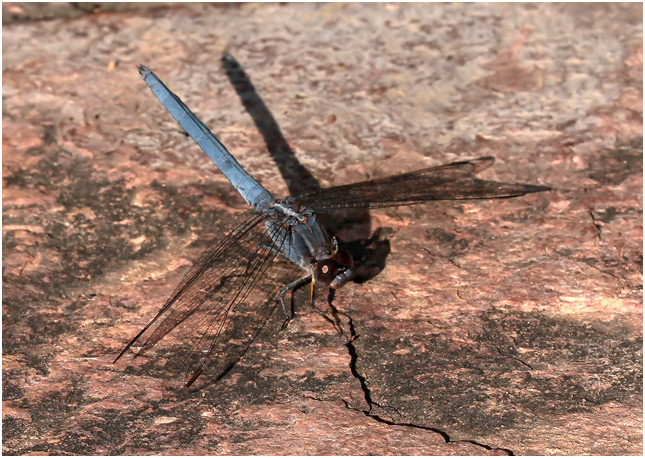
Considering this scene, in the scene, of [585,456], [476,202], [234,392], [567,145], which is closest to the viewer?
[585,456]

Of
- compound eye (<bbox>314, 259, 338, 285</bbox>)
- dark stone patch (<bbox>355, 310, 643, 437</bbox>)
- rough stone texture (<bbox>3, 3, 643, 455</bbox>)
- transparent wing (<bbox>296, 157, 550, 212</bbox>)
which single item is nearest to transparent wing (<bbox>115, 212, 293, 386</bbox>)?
rough stone texture (<bbox>3, 3, 643, 455</bbox>)

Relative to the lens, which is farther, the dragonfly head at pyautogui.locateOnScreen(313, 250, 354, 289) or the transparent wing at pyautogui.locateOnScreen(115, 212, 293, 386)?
the dragonfly head at pyautogui.locateOnScreen(313, 250, 354, 289)

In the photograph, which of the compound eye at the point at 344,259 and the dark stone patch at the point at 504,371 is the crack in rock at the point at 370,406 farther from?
the compound eye at the point at 344,259

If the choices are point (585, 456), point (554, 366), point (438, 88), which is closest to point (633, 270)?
point (554, 366)

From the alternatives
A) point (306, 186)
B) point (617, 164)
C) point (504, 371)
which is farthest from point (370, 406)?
point (617, 164)

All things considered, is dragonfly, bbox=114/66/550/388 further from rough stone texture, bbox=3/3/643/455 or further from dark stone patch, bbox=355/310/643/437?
dark stone patch, bbox=355/310/643/437

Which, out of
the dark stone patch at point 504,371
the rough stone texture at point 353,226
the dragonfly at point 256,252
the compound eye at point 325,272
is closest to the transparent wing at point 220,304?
the dragonfly at point 256,252

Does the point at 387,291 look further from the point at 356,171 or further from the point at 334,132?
the point at 334,132

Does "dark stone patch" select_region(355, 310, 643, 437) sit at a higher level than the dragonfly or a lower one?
lower
